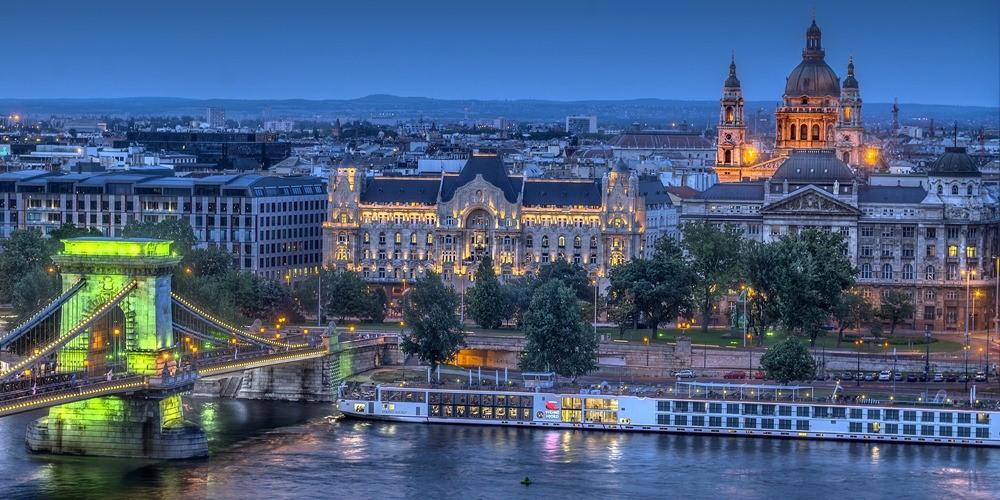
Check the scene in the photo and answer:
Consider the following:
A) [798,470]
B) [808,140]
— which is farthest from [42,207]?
[798,470]

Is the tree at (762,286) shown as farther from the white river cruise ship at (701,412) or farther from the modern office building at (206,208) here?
the modern office building at (206,208)

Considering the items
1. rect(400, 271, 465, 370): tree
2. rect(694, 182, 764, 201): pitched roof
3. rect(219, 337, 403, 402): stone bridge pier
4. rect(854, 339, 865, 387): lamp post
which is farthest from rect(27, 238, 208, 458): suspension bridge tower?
rect(694, 182, 764, 201): pitched roof

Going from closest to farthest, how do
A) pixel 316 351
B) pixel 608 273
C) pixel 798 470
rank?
pixel 798 470 → pixel 316 351 → pixel 608 273

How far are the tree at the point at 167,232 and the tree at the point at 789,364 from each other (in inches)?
1594

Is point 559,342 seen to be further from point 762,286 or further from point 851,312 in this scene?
point 851,312

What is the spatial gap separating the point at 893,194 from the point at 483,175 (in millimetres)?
27191

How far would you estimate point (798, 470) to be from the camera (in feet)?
343

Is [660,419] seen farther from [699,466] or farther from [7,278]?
[7,278]

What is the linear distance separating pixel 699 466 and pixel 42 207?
267 feet

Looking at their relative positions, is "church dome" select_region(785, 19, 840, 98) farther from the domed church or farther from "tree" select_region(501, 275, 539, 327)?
"tree" select_region(501, 275, 539, 327)

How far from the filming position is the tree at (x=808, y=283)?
435 feet

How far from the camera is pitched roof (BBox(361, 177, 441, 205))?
168 metres

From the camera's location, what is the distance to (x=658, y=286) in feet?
452

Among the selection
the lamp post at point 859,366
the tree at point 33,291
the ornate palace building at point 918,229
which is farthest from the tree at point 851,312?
the tree at point 33,291
